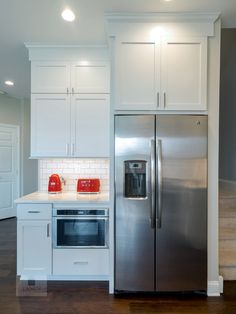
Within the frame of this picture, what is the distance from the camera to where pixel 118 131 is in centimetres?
260

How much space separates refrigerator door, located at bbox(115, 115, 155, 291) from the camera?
2.58 m

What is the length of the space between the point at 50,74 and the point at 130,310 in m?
2.89

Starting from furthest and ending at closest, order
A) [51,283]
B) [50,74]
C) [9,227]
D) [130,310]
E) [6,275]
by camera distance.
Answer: [9,227] → [50,74] → [6,275] → [51,283] → [130,310]

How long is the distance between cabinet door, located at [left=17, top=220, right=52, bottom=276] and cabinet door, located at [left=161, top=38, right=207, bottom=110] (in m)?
1.97

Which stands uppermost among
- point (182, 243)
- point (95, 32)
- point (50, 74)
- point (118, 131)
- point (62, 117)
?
point (95, 32)

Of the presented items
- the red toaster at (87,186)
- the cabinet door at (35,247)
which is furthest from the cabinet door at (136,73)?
the cabinet door at (35,247)

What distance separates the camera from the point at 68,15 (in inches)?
101

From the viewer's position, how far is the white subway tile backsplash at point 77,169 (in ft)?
11.9

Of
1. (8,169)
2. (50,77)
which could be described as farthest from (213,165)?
(8,169)

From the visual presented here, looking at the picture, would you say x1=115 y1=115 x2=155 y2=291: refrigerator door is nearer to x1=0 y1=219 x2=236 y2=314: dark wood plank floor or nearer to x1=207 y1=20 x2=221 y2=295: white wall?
x1=0 y1=219 x2=236 y2=314: dark wood plank floor

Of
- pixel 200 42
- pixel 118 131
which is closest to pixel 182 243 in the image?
pixel 118 131

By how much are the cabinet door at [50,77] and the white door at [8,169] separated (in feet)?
9.83

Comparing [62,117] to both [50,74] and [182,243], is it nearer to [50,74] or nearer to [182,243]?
[50,74]

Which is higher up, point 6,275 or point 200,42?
point 200,42
